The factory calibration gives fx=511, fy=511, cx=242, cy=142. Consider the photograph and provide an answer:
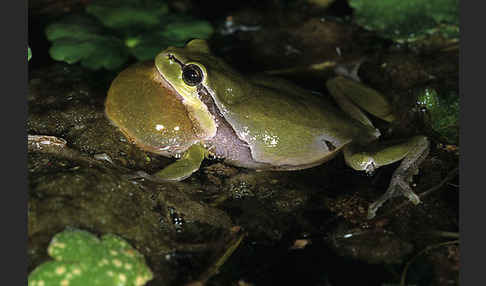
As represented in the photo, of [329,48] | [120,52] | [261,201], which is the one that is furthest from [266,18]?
[261,201]

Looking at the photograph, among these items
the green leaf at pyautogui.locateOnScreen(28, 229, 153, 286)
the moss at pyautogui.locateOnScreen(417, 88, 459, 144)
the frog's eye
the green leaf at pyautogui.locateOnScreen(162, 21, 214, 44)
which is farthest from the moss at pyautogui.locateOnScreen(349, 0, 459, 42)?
the green leaf at pyautogui.locateOnScreen(28, 229, 153, 286)

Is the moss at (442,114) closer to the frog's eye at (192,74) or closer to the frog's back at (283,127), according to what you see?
the frog's back at (283,127)

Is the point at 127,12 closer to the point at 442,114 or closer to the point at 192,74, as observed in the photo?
the point at 192,74

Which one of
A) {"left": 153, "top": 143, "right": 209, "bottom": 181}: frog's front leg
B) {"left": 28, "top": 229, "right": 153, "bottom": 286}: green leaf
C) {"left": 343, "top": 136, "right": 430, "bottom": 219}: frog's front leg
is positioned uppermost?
{"left": 343, "top": 136, "right": 430, "bottom": 219}: frog's front leg

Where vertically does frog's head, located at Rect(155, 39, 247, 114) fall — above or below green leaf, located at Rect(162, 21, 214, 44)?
above

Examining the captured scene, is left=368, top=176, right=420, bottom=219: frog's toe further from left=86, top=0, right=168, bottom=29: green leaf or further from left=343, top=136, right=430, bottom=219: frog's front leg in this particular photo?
left=86, top=0, right=168, bottom=29: green leaf

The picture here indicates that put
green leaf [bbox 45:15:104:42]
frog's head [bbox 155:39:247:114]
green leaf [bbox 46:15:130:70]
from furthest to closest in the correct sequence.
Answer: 1. green leaf [bbox 45:15:104:42]
2. green leaf [bbox 46:15:130:70]
3. frog's head [bbox 155:39:247:114]

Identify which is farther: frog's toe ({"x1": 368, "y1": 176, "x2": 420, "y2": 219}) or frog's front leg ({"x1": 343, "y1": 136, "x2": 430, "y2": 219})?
frog's front leg ({"x1": 343, "y1": 136, "x2": 430, "y2": 219})

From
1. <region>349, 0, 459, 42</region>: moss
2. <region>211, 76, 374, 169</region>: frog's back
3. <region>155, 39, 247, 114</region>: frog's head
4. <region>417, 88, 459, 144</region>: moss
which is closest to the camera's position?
<region>155, 39, 247, 114</region>: frog's head
